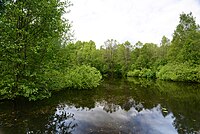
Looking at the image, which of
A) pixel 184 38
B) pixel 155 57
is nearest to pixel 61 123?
pixel 184 38

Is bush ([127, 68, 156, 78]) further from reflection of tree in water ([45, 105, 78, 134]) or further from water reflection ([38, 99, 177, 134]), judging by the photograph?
reflection of tree in water ([45, 105, 78, 134])

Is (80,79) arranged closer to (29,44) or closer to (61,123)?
(29,44)

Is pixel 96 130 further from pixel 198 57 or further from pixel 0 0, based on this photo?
pixel 198 57

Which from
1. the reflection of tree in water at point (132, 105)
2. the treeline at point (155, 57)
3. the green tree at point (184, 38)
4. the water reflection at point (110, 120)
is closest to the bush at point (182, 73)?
the treeline at point (155, 57)

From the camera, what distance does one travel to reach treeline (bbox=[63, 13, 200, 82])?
36500 millimetres

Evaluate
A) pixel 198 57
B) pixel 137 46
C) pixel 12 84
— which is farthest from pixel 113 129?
pixel 137 46

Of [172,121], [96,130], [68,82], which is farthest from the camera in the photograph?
[68,82]

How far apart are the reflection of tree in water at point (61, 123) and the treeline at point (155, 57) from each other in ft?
16.2

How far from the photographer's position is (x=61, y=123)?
38.2 ft

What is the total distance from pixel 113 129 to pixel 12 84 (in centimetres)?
682

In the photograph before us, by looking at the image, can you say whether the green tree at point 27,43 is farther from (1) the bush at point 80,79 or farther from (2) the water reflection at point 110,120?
(1) the bush at point 80,79

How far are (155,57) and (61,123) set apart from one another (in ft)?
177

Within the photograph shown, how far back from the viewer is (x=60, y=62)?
1511cm

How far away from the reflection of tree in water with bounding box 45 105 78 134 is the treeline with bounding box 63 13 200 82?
4.94 metres
